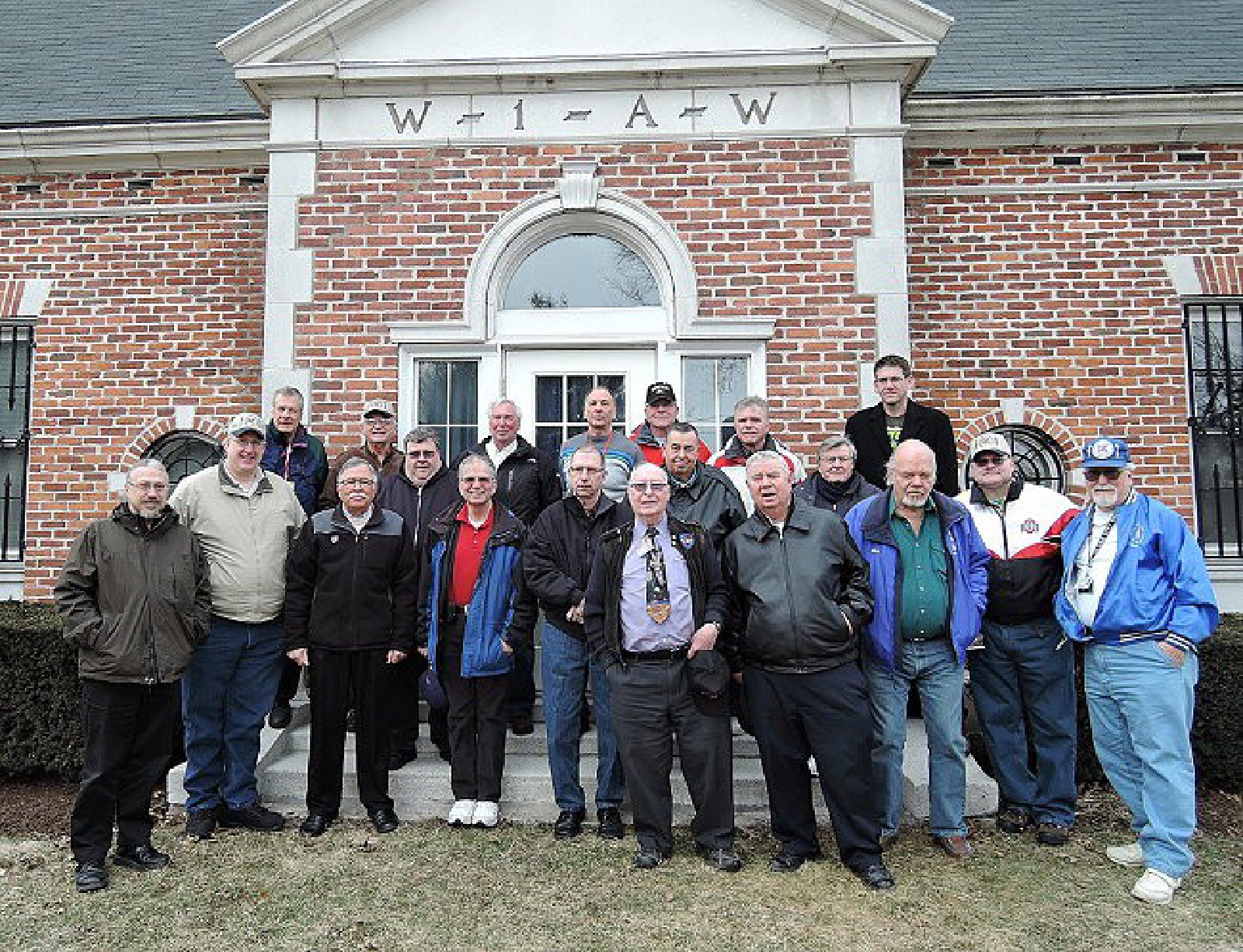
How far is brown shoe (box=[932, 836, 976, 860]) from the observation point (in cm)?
431

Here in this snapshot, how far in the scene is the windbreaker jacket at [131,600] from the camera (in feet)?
13.4

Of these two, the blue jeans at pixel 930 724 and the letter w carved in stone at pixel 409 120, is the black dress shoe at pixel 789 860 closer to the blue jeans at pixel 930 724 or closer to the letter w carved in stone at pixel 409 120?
the blue jeans at pixel 930 724

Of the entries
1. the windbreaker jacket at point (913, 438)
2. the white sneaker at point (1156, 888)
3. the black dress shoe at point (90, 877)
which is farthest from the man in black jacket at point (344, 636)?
the white sneaker at point (1156, 888)

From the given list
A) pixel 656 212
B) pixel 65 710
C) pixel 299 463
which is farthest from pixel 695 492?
pixel 65 710

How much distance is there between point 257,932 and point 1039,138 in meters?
7.96

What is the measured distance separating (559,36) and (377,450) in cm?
375

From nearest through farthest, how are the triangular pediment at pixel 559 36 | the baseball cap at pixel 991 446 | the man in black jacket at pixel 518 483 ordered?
the baseball cap at pixel 991 446 < the man in black jacket at pixel 518 483 < the triangular pediment at pixel 559 36

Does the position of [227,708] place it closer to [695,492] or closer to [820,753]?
[695,492]

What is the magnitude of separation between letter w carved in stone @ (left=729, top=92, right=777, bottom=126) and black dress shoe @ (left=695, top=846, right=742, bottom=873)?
532 cm

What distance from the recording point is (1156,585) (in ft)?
13.4

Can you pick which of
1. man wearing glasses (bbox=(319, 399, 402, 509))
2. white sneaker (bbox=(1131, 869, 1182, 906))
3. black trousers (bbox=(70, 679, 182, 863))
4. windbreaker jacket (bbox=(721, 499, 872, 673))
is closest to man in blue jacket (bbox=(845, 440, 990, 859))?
windbreaker jacket (bbox=(721, 499, 872, 673))

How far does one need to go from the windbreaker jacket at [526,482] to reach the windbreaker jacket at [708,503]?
90 cm

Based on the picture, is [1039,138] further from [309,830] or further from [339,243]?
[309,830]

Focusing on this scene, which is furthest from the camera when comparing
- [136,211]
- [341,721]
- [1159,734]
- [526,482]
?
[136,211]
